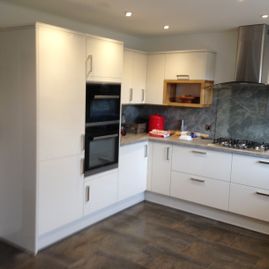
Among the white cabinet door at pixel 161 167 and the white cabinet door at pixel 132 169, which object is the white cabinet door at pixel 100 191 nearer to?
the white cabinet door at pixel 132 169

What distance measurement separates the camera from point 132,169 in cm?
409

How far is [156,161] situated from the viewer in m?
4.28

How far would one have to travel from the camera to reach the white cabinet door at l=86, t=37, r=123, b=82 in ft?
10.6

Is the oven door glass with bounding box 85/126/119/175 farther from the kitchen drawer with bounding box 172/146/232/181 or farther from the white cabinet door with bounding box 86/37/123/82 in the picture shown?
the kitchen drawer with bounding box 172/146/232/181

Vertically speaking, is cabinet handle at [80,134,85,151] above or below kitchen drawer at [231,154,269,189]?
above

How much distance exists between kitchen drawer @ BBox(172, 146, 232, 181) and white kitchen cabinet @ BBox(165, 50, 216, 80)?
0.99m

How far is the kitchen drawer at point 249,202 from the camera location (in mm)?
3502

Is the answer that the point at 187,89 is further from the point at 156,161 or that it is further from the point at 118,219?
the point at 118,219

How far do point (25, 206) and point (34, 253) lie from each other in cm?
44

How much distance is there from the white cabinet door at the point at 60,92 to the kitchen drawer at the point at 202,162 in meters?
1.41

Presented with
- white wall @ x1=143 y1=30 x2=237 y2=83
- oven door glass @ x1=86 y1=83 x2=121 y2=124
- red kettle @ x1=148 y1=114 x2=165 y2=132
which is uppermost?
white wall @ x1=143 y1=30 x2=237 y2=83

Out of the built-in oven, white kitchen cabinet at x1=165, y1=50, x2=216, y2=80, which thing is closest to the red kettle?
white kitchen cabinet at x1=165, y1=50, x2=216, y2=80

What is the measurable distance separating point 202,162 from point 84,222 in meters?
1.55

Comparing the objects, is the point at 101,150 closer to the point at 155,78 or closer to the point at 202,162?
the point at 202,162
